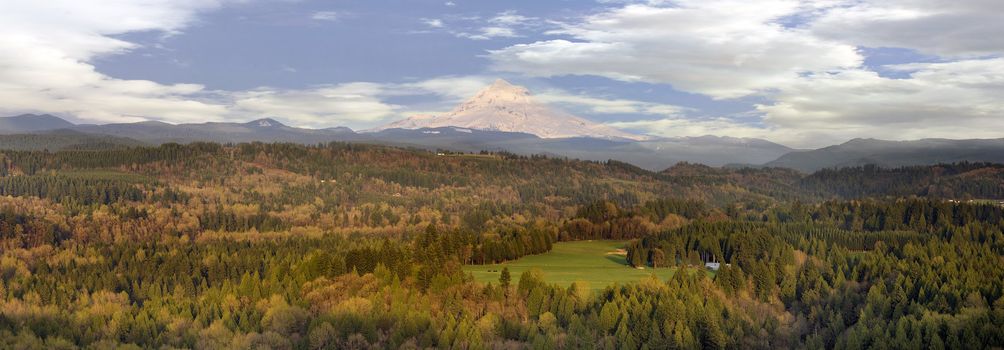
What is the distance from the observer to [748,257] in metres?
193

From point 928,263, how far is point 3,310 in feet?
637

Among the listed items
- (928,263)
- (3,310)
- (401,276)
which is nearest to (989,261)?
(928,263)

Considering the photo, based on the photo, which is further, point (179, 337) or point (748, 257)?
point (748, 257)

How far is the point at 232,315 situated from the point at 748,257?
4479 inches

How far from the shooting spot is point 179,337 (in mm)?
143875

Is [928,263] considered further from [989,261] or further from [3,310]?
[3,310]

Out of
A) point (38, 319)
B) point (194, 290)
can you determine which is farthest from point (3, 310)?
point (194, 290)

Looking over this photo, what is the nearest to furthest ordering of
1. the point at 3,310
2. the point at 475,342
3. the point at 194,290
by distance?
the point at 475,342 < the point at 3,310 < the point at 194,290

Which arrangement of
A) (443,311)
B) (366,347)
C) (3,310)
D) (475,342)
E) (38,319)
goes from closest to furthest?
(475,342)
(366,347)
(443,311)
(38,319)
(3,310)

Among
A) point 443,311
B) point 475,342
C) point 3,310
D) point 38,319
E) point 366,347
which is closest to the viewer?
point 475,342

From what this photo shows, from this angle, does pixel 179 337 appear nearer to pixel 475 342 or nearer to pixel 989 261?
pixel 475 342

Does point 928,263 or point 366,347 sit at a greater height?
point 928,263

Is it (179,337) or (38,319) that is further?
(38,319)

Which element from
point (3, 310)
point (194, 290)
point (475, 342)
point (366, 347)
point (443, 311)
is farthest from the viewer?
point (194, 290)
